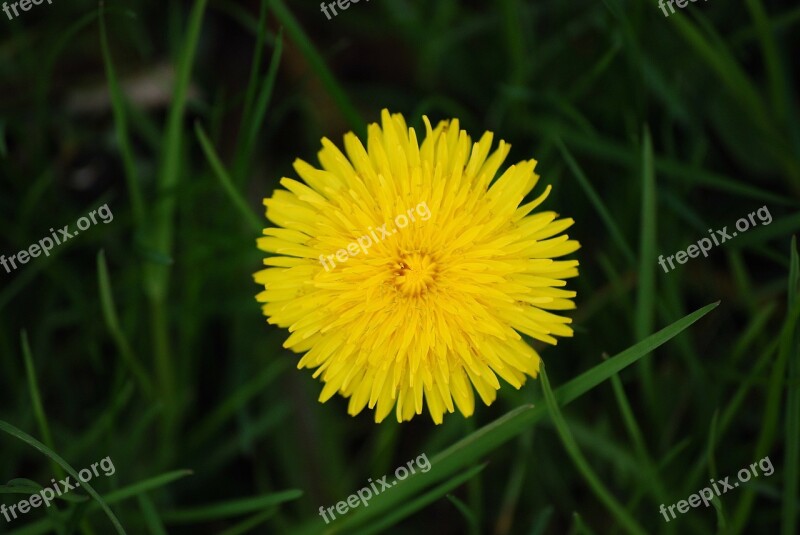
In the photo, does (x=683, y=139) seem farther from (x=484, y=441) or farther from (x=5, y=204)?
(x=5, y=204)

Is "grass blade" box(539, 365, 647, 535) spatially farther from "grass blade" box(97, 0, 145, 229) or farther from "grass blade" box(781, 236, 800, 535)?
"grass blade" box(97, 0, 145, 229)

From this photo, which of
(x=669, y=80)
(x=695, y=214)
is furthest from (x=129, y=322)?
(x=669, y=80)

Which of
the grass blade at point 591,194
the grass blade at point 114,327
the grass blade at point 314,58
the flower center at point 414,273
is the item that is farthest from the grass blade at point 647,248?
the grass blade at point 114,327

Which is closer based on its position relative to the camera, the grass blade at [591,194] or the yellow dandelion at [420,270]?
the yellow dandelion at [420,270]

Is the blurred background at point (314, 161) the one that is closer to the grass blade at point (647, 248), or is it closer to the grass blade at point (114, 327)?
the grass blade at point (114, 327)

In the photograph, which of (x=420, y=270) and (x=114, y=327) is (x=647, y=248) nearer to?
(x=420, y=270)

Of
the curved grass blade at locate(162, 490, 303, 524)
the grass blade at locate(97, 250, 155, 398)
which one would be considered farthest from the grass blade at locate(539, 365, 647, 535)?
the grass blade at locate(97, 250, 155, 398)
